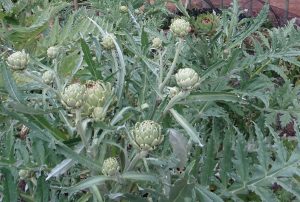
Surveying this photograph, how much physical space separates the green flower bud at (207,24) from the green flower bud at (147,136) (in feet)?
1.93

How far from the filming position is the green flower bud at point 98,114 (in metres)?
0.72

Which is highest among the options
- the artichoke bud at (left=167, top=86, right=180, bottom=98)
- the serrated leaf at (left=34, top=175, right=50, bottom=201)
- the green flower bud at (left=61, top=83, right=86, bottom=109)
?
the green flower bud at (left=61, top=83, right=86, bottom=109)

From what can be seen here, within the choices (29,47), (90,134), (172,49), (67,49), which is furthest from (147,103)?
(29,47)

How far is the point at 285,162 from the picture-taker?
33.8 inches

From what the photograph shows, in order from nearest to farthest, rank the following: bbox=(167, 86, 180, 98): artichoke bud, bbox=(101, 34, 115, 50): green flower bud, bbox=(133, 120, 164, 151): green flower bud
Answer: bbox=(133, 120, 164, 151): green flower bud < bbox=(167, 86, 180, 98): artichoke bud < bbox=(101, 34, 115, 50): green flower bud

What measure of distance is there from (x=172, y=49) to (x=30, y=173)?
0.39 meters

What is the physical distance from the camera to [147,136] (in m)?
0.69

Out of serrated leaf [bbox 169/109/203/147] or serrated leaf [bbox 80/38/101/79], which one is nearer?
serrated leaf [bbox 169/109/203/147]

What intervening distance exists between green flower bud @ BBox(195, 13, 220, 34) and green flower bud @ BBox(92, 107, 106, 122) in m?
0.58

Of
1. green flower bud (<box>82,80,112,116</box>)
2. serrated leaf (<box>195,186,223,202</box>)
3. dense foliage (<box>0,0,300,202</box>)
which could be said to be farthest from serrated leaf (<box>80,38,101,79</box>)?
serrated leaf (<box>195,186,223,202</box>)

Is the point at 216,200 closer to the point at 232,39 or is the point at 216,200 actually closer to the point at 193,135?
the point at 193,135

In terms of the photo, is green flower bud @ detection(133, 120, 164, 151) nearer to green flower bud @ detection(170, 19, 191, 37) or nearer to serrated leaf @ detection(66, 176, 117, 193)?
serrated leaf @ detection(66, 176, 117, 193)

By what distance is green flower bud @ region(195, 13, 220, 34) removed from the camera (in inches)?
49.2

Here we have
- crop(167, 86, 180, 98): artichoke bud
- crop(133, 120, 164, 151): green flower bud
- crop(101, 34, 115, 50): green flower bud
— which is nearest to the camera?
crop(133, 120, 164, 151): green flower bud
